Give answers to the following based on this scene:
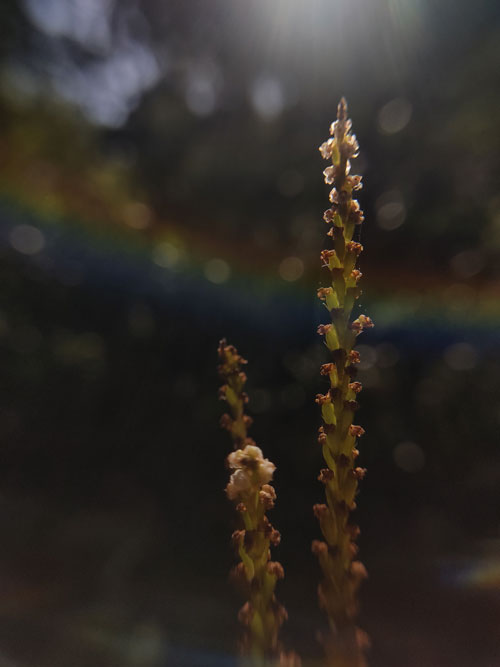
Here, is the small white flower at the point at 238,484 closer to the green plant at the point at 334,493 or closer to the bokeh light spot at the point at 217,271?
the green plant at the point at 334,493

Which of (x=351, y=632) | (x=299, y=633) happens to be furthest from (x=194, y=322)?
(x=351, y=632)

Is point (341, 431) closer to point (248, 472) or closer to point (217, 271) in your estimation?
point (248, 472)

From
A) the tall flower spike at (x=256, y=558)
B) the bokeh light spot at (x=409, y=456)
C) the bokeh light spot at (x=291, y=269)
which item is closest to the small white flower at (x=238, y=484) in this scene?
the tall flower spike at (x=256, y=558)

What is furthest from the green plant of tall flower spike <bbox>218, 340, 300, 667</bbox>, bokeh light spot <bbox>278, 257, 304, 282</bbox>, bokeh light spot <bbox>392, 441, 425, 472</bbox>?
bokeh light spot <bbox>392, 441, 425, 472</bbox>

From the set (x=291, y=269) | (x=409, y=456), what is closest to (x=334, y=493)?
(x=291, y=269)

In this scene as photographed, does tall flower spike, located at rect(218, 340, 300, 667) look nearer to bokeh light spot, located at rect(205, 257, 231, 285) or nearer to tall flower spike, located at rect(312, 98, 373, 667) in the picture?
tall flower spike, located at rect(312, 98, 373, 667)
